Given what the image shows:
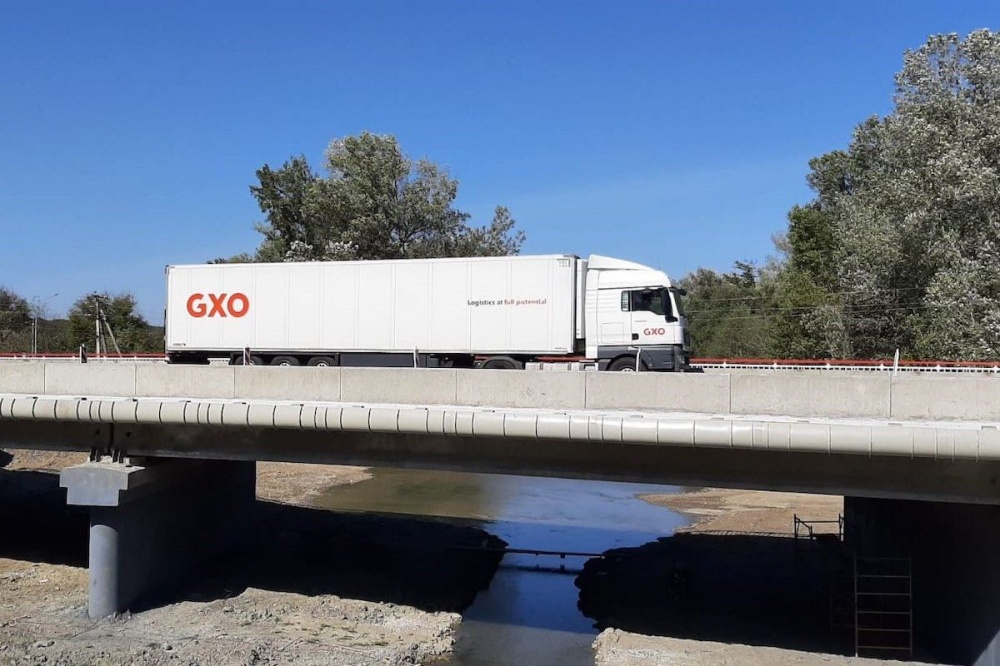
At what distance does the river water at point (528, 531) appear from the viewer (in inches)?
608

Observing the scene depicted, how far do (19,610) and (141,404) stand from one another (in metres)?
4.87

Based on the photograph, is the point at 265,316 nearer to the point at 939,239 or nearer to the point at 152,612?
the point at 152,612

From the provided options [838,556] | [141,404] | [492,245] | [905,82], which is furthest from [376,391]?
[492,245]

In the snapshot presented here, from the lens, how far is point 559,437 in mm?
12039

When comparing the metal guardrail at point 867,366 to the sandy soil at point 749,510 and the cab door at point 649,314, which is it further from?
the cab door at point 649,314

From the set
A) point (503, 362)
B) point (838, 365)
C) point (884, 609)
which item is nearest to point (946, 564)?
point (884, 609)

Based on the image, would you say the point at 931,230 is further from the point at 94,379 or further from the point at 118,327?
the point at 118,327

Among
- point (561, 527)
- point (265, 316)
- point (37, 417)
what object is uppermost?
point (265, 316)

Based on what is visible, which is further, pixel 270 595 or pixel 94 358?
pixel 94 358

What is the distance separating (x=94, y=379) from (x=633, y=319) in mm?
12852

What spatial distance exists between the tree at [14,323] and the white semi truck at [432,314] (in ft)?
98.9

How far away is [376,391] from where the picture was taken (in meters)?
14.0

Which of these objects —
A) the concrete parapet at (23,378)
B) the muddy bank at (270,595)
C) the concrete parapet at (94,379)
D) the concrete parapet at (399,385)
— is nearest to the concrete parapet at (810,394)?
the concrete parapet at (399,385)

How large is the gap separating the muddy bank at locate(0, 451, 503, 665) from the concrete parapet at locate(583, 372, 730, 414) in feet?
18.1
